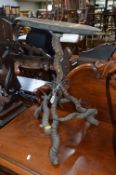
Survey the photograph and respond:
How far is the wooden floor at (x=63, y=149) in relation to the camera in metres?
0.56

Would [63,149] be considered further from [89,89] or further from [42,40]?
[42,40]

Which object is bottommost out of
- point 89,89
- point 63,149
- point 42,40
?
point 63,149

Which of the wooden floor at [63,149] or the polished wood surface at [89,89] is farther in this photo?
the polished wood surface at [89,89]

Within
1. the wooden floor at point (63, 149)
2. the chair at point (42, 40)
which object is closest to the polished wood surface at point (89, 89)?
the wooden floor at point (63, 149)

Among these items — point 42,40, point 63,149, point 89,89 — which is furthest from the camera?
point 42,40

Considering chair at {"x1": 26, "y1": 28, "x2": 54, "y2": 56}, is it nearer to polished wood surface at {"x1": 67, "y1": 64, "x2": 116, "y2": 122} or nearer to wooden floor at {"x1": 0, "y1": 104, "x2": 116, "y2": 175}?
polished wood surface at {"x1": 67, "y1": 64, "x2": 116, "y2": 122}

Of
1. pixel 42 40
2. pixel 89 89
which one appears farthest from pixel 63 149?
pixel 42 40

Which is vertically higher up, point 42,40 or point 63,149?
point 42,40

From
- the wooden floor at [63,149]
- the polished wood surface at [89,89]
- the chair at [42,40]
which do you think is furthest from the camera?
the chair at [42,40]

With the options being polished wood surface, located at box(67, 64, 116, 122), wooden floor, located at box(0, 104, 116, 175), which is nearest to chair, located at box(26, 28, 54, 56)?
polished wood surface, located at box(67, 64, 116, 122)

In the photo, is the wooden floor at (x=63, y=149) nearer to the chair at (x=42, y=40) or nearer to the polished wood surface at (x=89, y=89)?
the polished wood surface at (x=89, y=89)

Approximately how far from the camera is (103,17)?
3.46 metres

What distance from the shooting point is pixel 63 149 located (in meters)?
0.62

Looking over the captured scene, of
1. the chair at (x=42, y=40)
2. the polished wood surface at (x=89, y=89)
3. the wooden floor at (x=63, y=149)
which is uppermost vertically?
the chair at (x=42, y=40)
